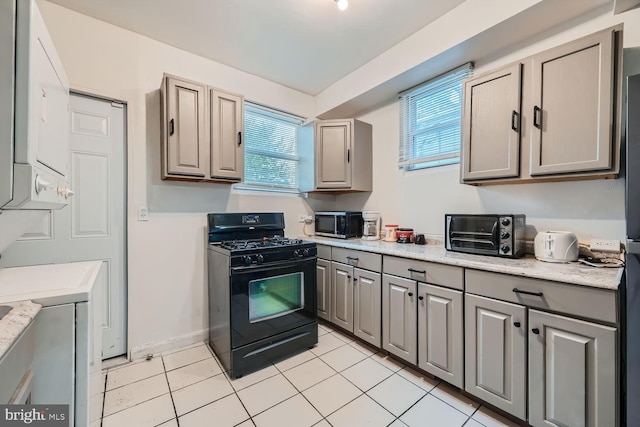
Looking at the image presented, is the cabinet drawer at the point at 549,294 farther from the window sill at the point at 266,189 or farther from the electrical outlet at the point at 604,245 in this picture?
the window sill at the point at 266,189

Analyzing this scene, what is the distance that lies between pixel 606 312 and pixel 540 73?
143cm

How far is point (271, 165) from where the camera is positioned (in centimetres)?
319

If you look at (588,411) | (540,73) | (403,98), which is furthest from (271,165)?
(588,411)

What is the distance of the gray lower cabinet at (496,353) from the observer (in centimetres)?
146

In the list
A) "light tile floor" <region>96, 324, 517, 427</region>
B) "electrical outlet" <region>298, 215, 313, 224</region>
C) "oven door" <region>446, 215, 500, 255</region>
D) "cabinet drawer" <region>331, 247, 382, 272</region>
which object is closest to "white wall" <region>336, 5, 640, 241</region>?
"oven door" <region>446, 215, 500, 255</region>

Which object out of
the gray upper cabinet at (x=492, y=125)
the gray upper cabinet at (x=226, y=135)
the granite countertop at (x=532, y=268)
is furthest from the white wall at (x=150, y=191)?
the gray upper cabinet at (x=492, y=125)

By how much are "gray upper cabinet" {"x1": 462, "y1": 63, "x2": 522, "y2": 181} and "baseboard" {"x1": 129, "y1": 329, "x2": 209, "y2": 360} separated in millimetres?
2751

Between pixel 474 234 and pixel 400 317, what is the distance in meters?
0.84

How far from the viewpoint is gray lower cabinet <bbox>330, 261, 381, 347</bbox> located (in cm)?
226

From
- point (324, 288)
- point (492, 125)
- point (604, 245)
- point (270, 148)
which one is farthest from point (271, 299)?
point (604, 245)

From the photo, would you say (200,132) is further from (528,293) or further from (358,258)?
(528,293)

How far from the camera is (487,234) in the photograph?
6.19 feet

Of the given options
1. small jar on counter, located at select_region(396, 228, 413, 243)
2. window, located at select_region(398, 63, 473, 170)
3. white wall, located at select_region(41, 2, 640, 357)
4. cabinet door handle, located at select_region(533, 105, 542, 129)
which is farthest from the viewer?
small jar on counter, located at select_region(396, 228, 413, 243)

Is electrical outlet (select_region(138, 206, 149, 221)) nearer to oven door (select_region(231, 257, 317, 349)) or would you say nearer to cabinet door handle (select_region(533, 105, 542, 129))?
oven door (select_region(231, 257, 317, 349))
